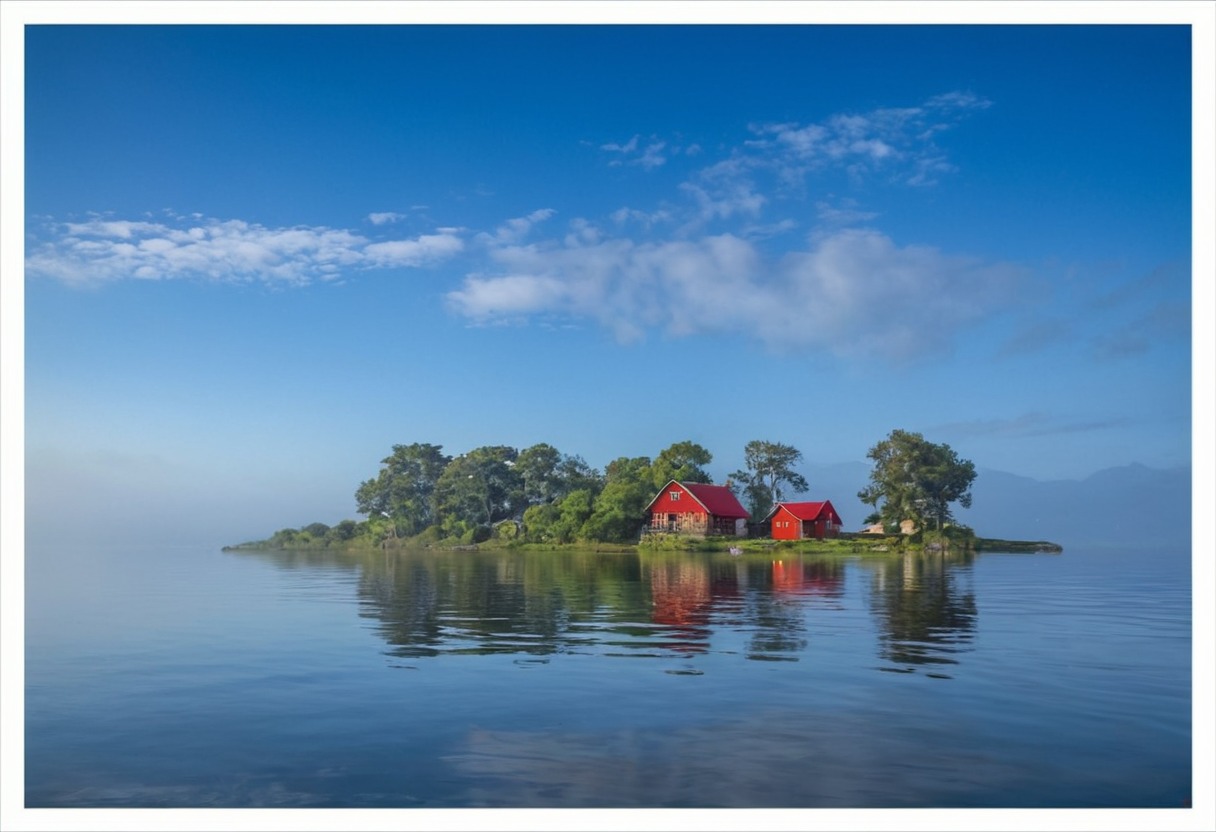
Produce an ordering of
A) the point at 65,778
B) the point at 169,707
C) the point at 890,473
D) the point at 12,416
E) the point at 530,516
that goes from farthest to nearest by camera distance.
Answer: the point at 530,516, the point at 890,473, the point at 12,416, the point at 169,707, the point at 65,778

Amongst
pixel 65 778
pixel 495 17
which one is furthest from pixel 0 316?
pixel 495 17

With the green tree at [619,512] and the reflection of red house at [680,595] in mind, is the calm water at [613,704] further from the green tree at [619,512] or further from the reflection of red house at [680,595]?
the green tree at [619,512]

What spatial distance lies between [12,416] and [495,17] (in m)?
10.1

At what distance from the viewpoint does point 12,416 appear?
14430 millimetres

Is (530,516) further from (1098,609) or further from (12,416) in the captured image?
(12,416)

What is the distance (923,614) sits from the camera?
23.8 meters

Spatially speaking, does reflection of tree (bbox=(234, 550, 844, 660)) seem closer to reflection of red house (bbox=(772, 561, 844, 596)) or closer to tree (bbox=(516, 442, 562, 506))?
reflection of red house (bbox=(772, 561, 844, 596))

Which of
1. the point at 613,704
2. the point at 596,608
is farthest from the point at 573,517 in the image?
the point at 613,704

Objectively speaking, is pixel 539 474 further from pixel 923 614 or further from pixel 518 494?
pixel 923 614

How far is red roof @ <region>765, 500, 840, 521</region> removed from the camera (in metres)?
70.6

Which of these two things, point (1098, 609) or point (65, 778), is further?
point (1098, 609)

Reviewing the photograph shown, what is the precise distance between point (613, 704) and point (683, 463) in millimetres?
67522

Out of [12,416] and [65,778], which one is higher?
[12,416]

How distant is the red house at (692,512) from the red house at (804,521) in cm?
346
